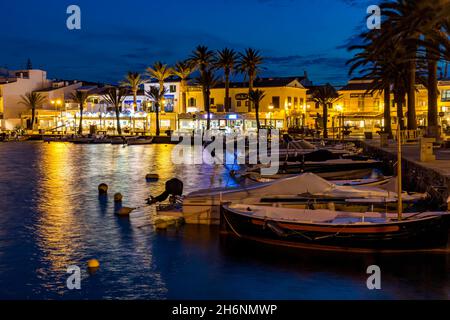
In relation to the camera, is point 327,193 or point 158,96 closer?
point 327,193

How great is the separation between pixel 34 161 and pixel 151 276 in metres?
43.0

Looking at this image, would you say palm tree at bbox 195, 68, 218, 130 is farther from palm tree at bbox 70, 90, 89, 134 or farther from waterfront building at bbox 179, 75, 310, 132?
palm tree at bbox 70, 90, 89, 134

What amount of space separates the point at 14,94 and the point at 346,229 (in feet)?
362

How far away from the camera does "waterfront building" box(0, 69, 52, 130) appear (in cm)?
11419

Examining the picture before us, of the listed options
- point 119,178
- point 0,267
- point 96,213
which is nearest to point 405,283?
point 0,267

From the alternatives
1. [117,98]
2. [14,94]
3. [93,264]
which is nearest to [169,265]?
[93,264]

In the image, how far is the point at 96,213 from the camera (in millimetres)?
24109

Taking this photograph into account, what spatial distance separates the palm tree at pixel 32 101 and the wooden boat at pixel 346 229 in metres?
100

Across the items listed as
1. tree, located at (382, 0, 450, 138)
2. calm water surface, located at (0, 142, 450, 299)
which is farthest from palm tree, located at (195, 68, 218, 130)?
calm water surface, located at (0, 142, 450, 299)

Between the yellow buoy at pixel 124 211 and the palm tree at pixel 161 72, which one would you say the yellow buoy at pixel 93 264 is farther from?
the palm tree at pixel 161 72

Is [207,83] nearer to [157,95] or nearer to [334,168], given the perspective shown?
[157,95]

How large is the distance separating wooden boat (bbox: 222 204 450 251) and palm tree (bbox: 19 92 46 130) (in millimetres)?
100261

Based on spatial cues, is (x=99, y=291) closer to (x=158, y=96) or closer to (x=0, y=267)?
(x=0, y=267)

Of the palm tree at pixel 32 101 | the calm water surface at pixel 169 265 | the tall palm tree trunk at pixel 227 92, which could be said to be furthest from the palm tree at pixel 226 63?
the calm water surface at pixel 169 265
